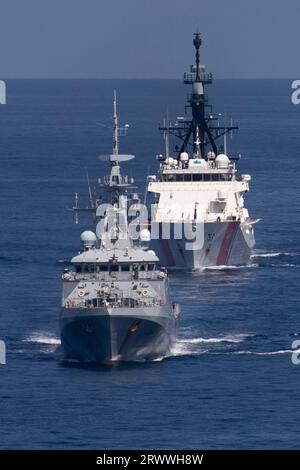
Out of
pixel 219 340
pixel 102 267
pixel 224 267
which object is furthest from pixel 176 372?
pixel 224 267

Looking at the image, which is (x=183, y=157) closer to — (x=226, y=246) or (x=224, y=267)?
(x=226, y=246)

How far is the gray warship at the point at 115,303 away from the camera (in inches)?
3533

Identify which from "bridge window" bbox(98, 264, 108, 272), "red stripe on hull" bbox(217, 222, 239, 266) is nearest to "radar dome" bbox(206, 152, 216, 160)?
"red stripe on hull" bbox(217, 222, 239, 266)

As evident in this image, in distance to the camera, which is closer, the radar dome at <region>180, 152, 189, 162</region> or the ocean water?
the ocean water

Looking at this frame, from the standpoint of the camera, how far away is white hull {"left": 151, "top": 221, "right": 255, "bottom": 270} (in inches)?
5039

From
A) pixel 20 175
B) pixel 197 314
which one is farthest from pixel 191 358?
pixel 20 175

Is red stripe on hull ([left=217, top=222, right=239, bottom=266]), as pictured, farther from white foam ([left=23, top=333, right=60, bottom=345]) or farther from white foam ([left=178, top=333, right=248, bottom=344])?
white foam ([left=23, top=333, right=60, bottom=345])

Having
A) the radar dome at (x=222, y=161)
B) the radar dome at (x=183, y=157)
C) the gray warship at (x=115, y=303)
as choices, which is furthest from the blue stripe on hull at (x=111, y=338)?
the radar dome at (x=183, y=157)

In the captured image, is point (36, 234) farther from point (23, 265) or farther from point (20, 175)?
point (20, 175)

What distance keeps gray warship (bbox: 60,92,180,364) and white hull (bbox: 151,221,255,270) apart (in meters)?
32.1

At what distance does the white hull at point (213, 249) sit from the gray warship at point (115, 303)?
32.1m

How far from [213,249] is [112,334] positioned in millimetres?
40967

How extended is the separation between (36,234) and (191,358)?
48842 millimetres

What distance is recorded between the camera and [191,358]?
302 feet
